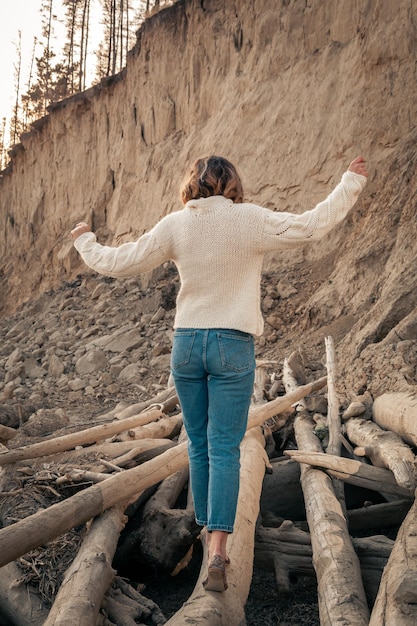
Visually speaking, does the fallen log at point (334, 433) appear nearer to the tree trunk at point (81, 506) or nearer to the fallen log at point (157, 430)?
the tree trunk at point (81, 506)

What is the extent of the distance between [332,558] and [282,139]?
11.5 meters

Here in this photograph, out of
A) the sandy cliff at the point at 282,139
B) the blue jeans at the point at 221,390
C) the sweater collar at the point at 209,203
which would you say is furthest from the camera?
the sandy cliff at the point at 282,139

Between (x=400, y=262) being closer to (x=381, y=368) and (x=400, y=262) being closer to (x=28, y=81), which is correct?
(x=381, y=368)

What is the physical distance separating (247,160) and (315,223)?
11.3 m

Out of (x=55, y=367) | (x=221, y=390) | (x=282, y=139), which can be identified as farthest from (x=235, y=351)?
(x=282, y=139)

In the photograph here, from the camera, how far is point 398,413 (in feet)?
13.8

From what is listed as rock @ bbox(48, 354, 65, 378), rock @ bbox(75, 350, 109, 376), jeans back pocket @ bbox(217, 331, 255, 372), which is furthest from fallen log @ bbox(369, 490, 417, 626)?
rock @ bbox(48, 354, 65, 378)

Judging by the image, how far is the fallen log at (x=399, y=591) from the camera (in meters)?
1.87

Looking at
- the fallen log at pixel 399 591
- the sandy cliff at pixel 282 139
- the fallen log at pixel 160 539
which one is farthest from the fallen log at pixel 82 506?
the sandy cliff at pixel 282 139

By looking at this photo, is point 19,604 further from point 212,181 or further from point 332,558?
point 212,181

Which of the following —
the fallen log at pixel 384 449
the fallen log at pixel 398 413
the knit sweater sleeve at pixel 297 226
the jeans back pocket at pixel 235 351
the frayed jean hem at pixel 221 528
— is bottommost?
the frayed jean hem at pixel 221 528

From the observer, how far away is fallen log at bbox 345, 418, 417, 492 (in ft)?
10.6

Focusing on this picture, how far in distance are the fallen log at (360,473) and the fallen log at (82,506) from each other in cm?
96

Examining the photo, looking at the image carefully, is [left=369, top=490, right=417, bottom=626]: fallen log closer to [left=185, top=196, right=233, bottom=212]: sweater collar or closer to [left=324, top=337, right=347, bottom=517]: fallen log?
[left=324, top=337, right=347, bottom=517]: fallen log
